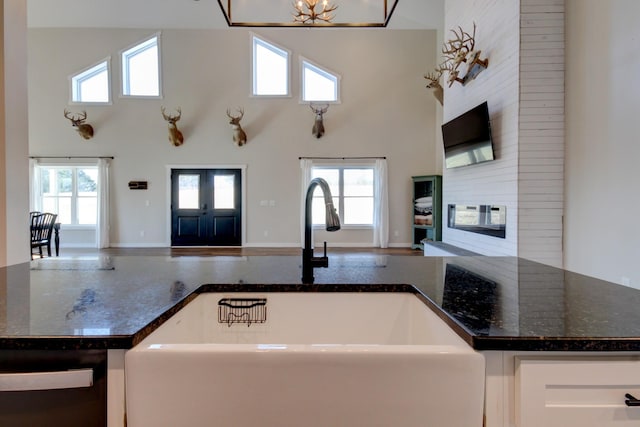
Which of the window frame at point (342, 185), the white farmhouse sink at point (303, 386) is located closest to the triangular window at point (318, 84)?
the window frame at point (342, 185)

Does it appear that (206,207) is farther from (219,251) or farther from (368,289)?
(368,289)

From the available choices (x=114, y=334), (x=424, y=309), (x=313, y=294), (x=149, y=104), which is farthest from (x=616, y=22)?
(x=149, y=104)

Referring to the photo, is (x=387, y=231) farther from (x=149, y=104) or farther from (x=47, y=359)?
(x=47, y=359)

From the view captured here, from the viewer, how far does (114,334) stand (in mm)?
697

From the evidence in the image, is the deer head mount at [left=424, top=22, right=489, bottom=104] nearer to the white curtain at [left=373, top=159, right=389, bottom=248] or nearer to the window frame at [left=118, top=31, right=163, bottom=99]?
the white curtain at [left=373, top=159, right=389, bottom=248]

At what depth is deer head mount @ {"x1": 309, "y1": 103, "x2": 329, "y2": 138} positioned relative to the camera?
291 inches

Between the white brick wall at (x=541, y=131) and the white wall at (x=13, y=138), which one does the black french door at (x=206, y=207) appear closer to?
the white wall at (x=13, y=138)

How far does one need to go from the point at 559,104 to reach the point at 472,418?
3869mm

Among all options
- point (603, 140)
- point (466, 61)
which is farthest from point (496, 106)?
point (603, 140)

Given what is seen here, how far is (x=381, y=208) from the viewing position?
757 centimetres

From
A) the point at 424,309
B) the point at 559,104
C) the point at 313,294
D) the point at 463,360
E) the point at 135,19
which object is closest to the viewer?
the point at 463,360

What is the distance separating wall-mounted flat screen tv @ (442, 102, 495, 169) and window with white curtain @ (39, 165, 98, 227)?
25.6 feet

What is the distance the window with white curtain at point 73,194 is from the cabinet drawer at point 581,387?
9.01 meters

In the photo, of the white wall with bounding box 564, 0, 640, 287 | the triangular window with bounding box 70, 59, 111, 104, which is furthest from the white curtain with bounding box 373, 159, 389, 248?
the triangular window with bounding box 70, 59, 111, 104
